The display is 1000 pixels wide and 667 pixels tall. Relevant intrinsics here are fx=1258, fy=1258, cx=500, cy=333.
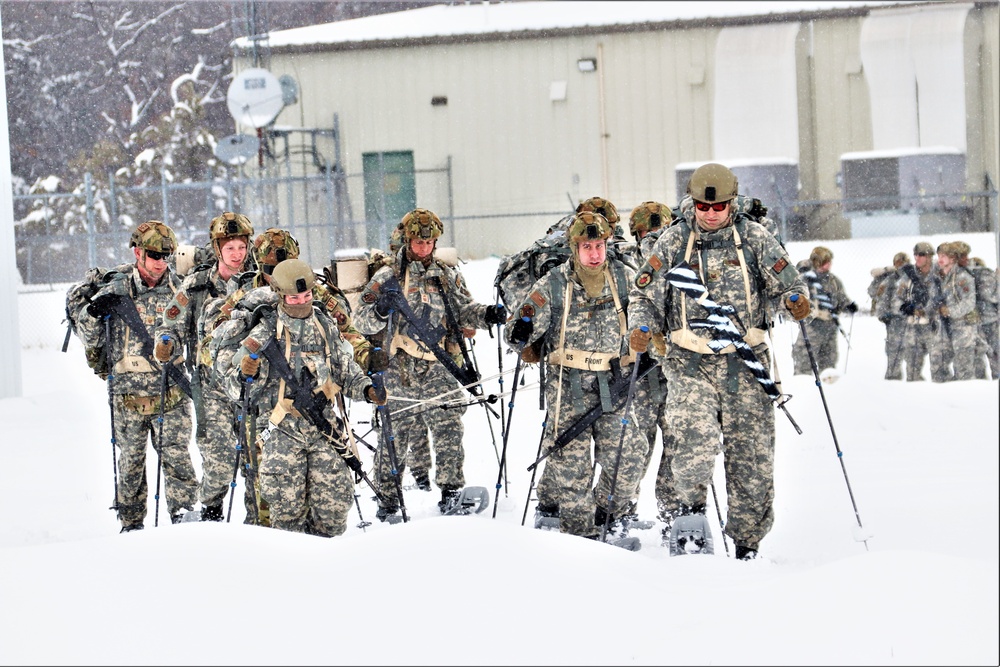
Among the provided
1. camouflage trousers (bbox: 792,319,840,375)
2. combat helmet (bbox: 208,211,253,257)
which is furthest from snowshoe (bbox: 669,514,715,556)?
camouflage trousers (bbox: 792,319,840,375)

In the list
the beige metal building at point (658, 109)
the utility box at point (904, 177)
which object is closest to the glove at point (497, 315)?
the beige metal building at point (658, 109)

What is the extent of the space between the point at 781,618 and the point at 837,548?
2.89 metres

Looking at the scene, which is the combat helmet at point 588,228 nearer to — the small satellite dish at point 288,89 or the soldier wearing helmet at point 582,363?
the soldier wearing helmet at point 582,363

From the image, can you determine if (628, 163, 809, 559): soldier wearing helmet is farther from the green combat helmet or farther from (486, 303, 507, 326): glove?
the green combat helmet

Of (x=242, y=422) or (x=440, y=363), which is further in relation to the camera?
(x=440, y=363)

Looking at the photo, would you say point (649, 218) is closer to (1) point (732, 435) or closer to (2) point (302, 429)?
(1) point (732, 435)

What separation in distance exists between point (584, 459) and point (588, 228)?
137 centimetres

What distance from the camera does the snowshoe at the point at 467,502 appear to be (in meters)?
8.73

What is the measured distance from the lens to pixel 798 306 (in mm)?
6496

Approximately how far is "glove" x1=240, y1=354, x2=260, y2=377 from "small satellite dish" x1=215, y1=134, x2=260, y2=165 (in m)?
15.6

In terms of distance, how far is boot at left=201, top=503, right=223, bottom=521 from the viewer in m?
8.27

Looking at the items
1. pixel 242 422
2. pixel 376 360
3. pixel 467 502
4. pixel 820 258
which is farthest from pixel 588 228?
pixel 820 258

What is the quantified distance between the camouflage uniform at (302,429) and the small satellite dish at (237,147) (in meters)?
15.3

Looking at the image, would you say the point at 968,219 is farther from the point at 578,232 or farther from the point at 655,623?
the point at 655,623
